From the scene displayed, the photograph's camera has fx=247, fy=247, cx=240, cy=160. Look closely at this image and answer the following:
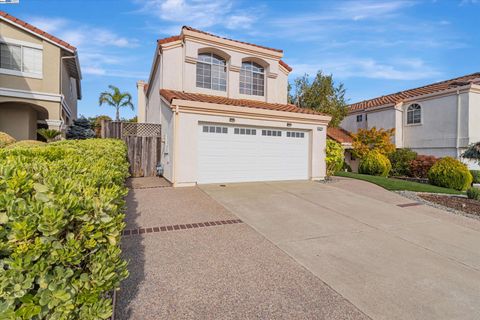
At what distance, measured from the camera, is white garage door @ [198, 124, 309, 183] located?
9.72m

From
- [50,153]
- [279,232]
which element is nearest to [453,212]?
[279,232]

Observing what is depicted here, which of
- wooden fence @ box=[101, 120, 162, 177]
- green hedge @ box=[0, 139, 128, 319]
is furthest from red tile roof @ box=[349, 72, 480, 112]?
green hedge @ box=[0, 139, 128, 319]

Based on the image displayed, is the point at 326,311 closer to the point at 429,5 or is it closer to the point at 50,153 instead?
the point at 50,153

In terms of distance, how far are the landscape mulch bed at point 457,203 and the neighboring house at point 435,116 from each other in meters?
11.4

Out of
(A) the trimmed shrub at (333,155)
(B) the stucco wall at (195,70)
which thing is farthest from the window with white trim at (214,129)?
(A) the trimmed shrub at (333,155)

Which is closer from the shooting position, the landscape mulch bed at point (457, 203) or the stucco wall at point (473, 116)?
the landscape mulch bed at point (457, 203)

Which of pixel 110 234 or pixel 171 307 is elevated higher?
pixel 110 234

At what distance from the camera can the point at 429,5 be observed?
29.1 ft

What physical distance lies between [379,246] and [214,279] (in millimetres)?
3148

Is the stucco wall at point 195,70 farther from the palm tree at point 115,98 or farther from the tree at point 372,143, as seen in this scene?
the palm tree at point 115,98

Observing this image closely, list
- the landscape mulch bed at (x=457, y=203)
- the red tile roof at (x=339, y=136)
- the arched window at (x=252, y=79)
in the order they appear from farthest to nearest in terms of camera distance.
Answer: the red tile roof at (x=339, y=136)
the arched window at (x=252, y=79)
the landscape mulch bed at (x=457, y=203)

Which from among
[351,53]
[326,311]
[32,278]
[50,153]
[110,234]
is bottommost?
[326,311]

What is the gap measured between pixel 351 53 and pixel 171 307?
13.1 m

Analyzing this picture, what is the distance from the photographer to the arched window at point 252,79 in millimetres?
13414
